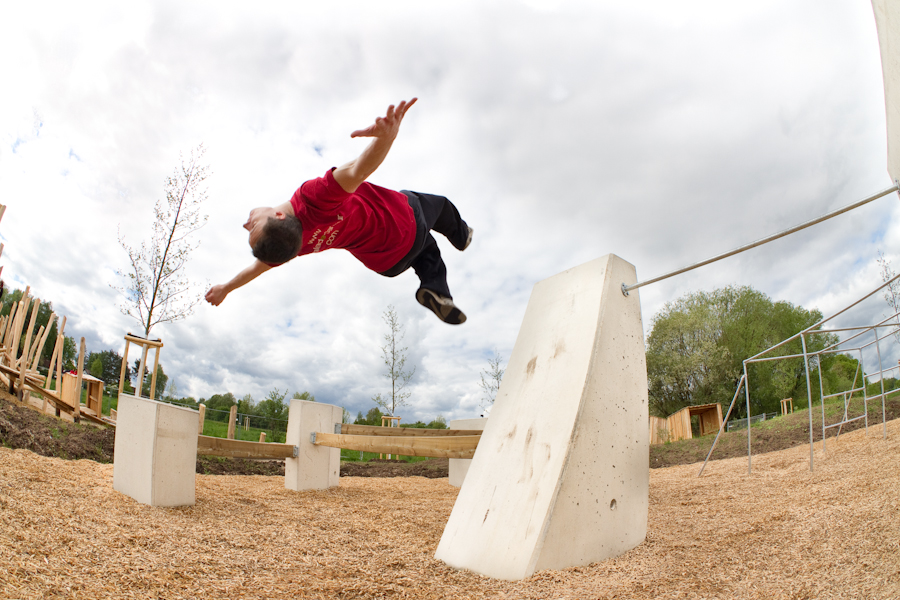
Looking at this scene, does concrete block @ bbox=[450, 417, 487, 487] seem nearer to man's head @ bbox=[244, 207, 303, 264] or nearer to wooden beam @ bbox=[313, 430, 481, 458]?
wooden beam @ bbox=[313, 430, 481, 458]

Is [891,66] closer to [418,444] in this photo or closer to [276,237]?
[276,237]

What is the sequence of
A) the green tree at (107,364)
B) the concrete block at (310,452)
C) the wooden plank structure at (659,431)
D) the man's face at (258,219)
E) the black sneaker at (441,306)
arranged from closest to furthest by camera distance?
the man's face at (258,219)
the black sneaker at (441,306)
the concrete block at (310,452)
the wooden plank structure at (659,431)
the green tree at (107,364)

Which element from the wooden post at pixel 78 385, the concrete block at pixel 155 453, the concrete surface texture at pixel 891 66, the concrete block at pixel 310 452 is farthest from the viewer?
the wooden post at pixel 78 385

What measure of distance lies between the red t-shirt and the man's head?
0.31ft

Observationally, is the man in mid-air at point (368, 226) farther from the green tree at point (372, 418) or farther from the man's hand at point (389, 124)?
the green tree at point (372, 418)

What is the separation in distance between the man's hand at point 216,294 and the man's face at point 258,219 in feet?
2.22

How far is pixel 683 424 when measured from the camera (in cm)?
1332

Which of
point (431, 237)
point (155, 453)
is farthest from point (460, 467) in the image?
point (431, 237)

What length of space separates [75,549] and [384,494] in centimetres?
311

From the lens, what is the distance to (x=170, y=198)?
8539 millimetres

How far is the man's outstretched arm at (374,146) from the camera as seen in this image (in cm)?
209

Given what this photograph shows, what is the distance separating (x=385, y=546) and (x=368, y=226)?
1.83 metres

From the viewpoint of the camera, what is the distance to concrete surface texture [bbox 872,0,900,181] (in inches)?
63.7

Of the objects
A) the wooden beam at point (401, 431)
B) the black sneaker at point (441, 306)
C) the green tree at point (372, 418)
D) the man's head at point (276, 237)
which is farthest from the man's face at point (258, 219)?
the green tree at point (372, 418)
